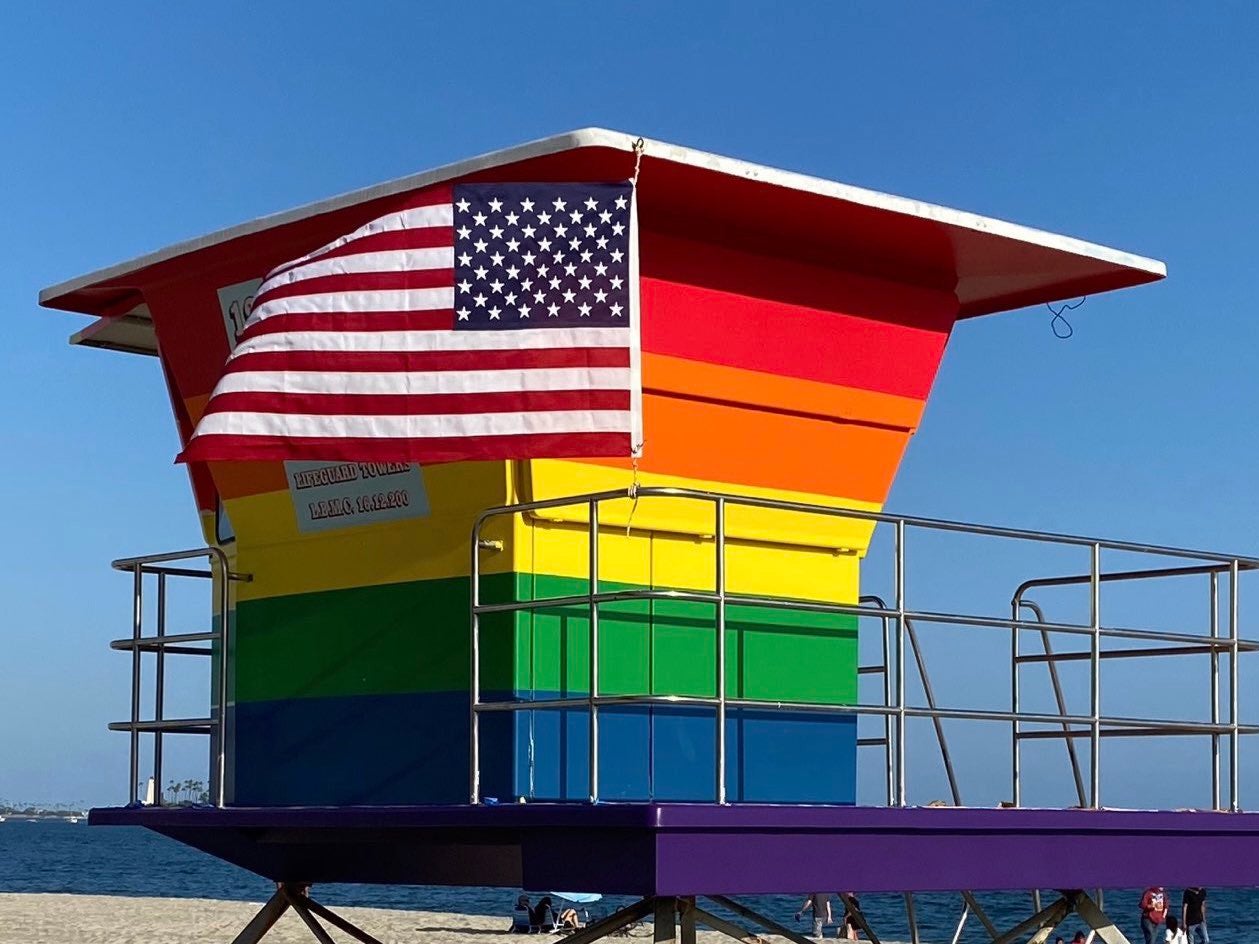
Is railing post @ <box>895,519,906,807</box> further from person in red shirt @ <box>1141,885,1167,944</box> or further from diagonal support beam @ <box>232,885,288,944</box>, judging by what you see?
person in red shirt @ <box>1141,885,1167,944</box>

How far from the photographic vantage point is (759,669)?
10.2 metres

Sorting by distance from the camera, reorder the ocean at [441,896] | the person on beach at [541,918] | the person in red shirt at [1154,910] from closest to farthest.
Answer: the person in red shirt at [1154,910] < the person on beach at [541,918] < the ocean at [441,896]

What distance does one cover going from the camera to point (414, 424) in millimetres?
9617

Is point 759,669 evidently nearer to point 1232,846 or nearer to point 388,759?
point 388,759

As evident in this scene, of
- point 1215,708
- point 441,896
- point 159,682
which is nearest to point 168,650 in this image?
point 159,682

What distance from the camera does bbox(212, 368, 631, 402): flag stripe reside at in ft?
30.9

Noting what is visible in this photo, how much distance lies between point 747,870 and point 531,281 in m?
3.00

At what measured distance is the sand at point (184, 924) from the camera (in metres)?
40.5

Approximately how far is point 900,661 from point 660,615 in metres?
1.29

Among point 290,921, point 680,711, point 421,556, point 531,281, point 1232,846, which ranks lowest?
point 290,921

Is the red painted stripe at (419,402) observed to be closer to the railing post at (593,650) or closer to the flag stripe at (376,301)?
the flag stripe at (376,301)

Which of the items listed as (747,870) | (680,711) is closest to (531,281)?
(680,711)

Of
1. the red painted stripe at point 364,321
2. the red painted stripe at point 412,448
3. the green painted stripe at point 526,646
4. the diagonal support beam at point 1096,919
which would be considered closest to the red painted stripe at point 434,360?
the red painted stripe at point 364,321

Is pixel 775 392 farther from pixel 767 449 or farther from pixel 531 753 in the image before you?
pixel 531 753
